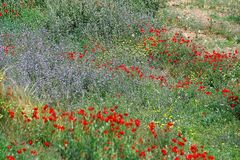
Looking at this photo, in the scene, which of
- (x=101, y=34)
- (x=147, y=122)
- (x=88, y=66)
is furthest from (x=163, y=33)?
(x=147, y=122)

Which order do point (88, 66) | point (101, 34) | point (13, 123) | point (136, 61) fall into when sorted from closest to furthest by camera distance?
point (13, 123), point (88, 66), point (136, 61), point (101, 34)

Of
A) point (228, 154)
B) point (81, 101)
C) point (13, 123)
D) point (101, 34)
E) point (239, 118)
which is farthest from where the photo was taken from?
point (101, 34)

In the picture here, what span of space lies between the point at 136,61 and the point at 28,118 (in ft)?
16.2

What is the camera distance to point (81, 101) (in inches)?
320

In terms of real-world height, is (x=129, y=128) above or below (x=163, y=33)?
above

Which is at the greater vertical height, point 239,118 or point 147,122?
point 147,122

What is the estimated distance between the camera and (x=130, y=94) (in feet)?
28.9

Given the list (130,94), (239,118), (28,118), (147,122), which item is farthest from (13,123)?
(239,118)

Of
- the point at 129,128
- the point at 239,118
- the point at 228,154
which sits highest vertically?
the point at 129,128

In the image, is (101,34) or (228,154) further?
(101,34)

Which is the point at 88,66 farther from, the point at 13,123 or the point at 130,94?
the point at 13,123

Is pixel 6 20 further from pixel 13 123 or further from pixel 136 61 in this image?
pixel 13 123

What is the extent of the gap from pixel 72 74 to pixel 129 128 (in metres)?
2.69

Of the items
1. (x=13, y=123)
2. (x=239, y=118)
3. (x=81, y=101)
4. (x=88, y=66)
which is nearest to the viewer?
(x=13, y=123)
